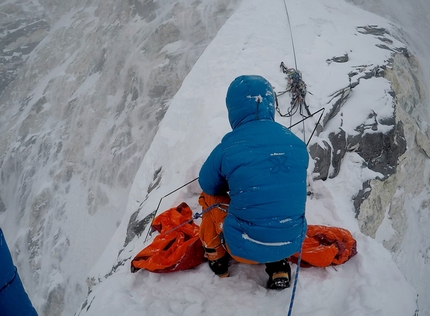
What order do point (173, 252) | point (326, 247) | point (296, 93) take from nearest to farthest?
1. point (326, 247)
2. point (173, 252)
3. point (296, 93)

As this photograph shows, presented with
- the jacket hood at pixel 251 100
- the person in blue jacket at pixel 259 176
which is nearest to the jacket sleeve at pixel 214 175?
the person in blue jacket at pixel 259 176

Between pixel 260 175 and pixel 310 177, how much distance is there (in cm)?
217

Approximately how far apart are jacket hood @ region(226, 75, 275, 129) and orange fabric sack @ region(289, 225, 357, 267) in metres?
1.23

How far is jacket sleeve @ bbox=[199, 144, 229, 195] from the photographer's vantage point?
2034mm

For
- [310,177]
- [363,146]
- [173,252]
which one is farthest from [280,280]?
[363,146]

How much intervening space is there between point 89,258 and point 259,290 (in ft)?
29.9

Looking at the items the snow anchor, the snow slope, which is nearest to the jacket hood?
the snow slope

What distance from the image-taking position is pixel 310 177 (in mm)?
3779

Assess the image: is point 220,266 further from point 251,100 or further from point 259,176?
point 251,100

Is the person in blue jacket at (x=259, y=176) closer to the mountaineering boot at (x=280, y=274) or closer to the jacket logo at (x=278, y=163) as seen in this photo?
the jacket logo at (x=278, y=163)

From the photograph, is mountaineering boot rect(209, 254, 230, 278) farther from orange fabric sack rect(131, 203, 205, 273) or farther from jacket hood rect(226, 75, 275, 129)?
jacket hood rect(226, 75, 275, 129)

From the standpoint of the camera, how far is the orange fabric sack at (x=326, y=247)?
250cm

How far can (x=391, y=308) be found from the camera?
88.4 inches

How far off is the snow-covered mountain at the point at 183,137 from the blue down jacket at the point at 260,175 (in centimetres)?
67
